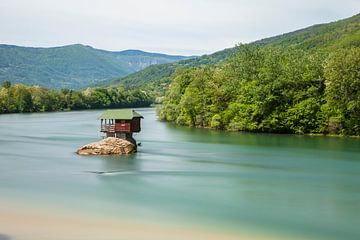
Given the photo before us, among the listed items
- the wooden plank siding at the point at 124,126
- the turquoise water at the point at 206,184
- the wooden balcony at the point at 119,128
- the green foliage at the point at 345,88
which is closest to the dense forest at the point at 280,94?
the green foliage at the point at 345,88

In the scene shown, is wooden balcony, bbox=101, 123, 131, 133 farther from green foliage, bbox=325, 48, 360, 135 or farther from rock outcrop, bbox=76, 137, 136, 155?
green foliage, bbox=325, 48, 360, 135

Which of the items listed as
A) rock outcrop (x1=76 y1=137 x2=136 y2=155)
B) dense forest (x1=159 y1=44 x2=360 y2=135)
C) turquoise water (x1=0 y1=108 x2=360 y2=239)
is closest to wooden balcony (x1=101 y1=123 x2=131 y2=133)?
rock outcrop (x1=76 y1=137 x2=136 y2=155)

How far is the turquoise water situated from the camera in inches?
908

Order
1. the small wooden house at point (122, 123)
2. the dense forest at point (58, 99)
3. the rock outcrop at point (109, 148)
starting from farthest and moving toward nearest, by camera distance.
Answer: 1. the dense forest at point (58, 99)
2. the small wooden house at point (122, 123)
3. the rock outcrop at point (109, 148)

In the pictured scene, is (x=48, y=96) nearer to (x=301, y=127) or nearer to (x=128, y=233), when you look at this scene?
(x=301, y=127)

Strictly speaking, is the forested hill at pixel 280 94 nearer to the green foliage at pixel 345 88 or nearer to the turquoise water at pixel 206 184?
the green foliage at pixel 345 88

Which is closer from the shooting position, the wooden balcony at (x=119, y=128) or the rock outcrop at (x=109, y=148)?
the rock outcrop at (x=109, y=148)

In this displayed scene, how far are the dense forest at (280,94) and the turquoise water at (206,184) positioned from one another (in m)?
9.13

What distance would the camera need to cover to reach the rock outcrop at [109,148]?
4425cm

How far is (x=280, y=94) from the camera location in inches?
2714

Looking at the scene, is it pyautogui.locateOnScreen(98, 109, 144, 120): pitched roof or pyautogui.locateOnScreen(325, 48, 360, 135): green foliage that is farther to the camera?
pyautogui.locateOnScreen(325, 48, 360, 135): green foliage

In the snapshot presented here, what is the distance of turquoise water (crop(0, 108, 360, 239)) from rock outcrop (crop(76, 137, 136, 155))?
1350mm

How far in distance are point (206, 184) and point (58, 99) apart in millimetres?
122234

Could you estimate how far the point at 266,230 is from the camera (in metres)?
20.8
